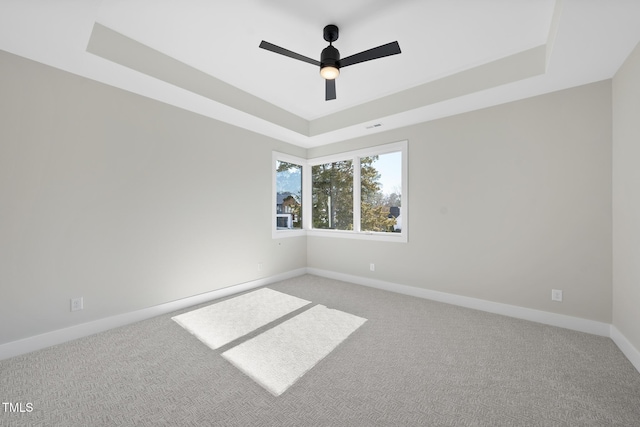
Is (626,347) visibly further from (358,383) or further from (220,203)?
(220,203)

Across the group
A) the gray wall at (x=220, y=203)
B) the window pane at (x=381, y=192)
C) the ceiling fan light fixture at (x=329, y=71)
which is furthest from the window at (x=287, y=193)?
the ceiling fan light fixture at (x=329, y=71)

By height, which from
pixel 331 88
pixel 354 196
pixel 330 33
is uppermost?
pixel 330 33

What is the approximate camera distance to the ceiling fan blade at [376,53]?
2115 millimetres

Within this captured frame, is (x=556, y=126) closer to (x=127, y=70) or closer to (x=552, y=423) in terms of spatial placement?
(x=552, y=423)

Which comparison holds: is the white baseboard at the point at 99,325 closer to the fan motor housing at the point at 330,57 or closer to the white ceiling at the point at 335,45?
the white ceiling at the point at 335,45

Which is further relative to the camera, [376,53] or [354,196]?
[354,196]

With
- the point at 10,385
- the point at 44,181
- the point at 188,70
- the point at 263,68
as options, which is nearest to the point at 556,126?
the point at 263,68

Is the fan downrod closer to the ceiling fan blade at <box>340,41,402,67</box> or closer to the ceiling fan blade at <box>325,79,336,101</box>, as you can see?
the ceiling fan blade at <box>340,41,402,67</box>

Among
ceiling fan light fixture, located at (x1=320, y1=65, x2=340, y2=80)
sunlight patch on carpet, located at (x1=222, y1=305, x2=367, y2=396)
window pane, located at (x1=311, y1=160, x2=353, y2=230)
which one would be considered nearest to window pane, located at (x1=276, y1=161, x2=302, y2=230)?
window pane, located at (x1=311, y1=160, x2=353, y2=230)

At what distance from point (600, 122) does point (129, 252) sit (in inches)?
200

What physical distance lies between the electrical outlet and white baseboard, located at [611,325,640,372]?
4812mm

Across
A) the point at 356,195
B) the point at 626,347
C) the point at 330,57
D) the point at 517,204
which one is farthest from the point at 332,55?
the point at 626,347

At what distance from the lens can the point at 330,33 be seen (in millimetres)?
2291

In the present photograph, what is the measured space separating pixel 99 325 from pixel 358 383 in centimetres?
262
